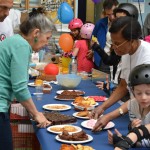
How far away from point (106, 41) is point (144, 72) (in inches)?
112

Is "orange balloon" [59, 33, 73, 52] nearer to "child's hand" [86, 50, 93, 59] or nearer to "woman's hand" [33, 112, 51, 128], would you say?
"child's hand" [86, 50, 93, 59]

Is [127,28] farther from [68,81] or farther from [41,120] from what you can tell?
[68,81]

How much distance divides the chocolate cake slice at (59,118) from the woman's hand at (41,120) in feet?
0.14

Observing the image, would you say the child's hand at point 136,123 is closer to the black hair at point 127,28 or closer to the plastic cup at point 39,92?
the black hair at point 127,28

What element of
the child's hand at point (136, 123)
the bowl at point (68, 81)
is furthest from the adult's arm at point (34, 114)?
the bowl at point (68, 81)

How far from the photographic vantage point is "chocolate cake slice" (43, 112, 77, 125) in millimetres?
2205

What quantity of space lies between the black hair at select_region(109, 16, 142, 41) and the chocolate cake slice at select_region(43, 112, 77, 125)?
2.12ft

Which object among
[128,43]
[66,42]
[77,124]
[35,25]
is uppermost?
[35,25]

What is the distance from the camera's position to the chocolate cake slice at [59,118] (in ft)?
7.23

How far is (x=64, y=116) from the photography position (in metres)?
2.31

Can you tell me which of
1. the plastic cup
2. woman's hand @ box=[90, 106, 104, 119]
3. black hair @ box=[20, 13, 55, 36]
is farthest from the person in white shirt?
the plastic cup

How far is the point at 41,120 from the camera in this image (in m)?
2.18

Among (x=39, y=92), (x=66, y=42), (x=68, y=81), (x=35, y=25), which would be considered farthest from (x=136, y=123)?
(x=66, y=42)

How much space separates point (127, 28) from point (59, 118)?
0.75 meters
